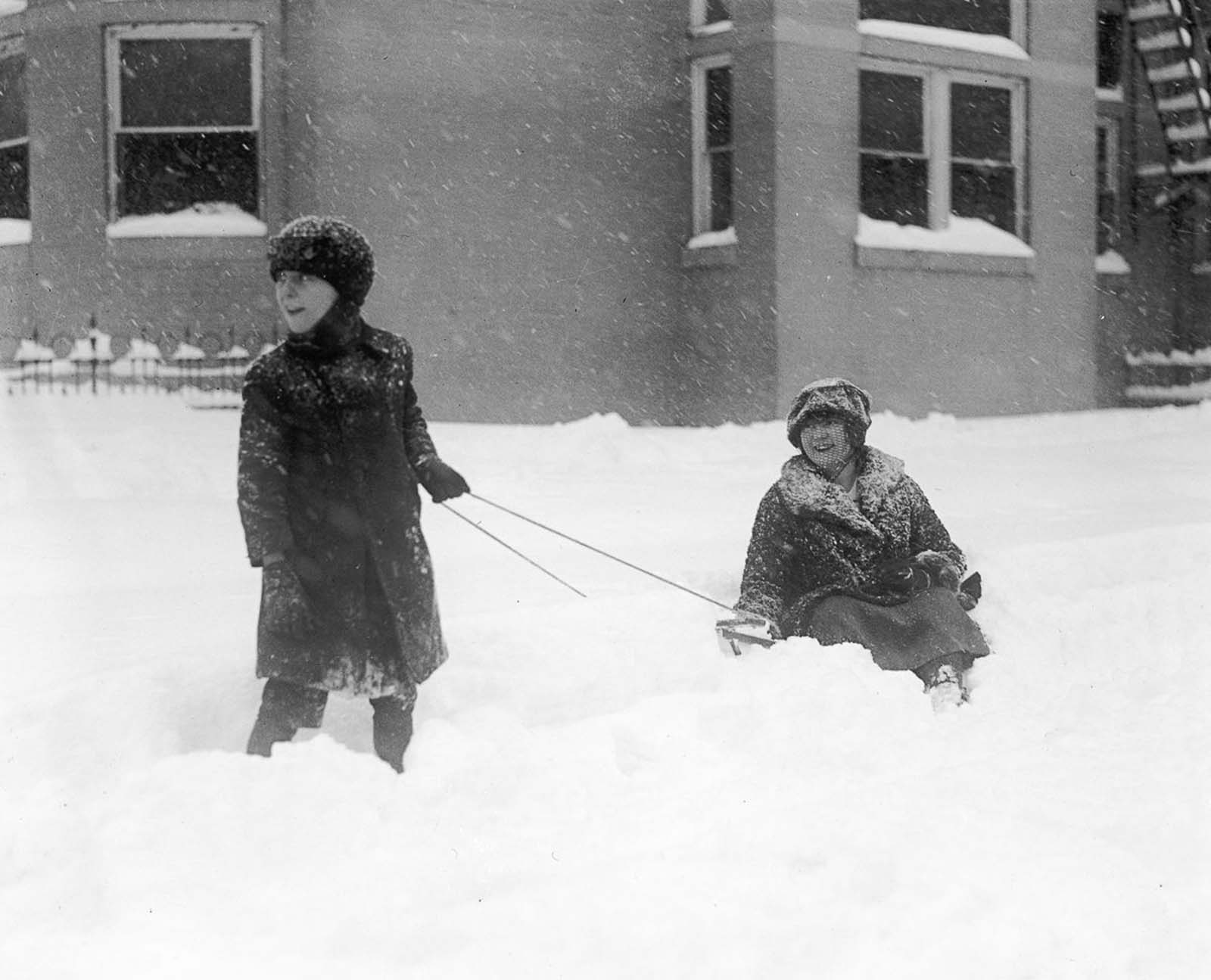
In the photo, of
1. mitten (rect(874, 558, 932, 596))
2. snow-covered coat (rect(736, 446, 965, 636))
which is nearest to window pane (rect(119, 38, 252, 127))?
snow-covered coat (rect(736, 446, 965, 636))

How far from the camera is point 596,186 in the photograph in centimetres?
1396

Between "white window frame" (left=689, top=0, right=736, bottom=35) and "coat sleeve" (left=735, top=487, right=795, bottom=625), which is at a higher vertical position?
"white window frame" (left=689, top=0, right=736, bottom=35)

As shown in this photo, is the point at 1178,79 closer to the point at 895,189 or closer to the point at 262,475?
the point at 895,189

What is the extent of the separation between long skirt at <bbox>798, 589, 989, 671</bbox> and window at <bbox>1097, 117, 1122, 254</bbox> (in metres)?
13.2

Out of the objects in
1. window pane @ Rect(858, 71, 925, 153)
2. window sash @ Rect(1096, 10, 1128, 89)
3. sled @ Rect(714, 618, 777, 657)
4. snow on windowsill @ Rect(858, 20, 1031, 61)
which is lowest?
sled @ Rect(714, 618, 777, 657)

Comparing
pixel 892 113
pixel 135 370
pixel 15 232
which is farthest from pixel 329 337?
pixel 892 113

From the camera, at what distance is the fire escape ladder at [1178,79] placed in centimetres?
1653

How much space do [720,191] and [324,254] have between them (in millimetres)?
10529

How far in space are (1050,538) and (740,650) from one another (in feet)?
11.7

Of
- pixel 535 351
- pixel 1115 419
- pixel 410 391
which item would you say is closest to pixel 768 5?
pixel 535 351

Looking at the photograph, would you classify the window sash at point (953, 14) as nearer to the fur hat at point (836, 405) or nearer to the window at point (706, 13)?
the window at point (706, 13)

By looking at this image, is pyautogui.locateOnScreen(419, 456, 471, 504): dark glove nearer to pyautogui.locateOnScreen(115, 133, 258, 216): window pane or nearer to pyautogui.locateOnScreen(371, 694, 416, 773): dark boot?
pyautogui.locateOnScreen(371, 694, 416, 773): dark boot

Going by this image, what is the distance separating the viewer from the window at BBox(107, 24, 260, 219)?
1300 centimetres

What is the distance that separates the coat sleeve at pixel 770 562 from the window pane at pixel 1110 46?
14010 millimetres
